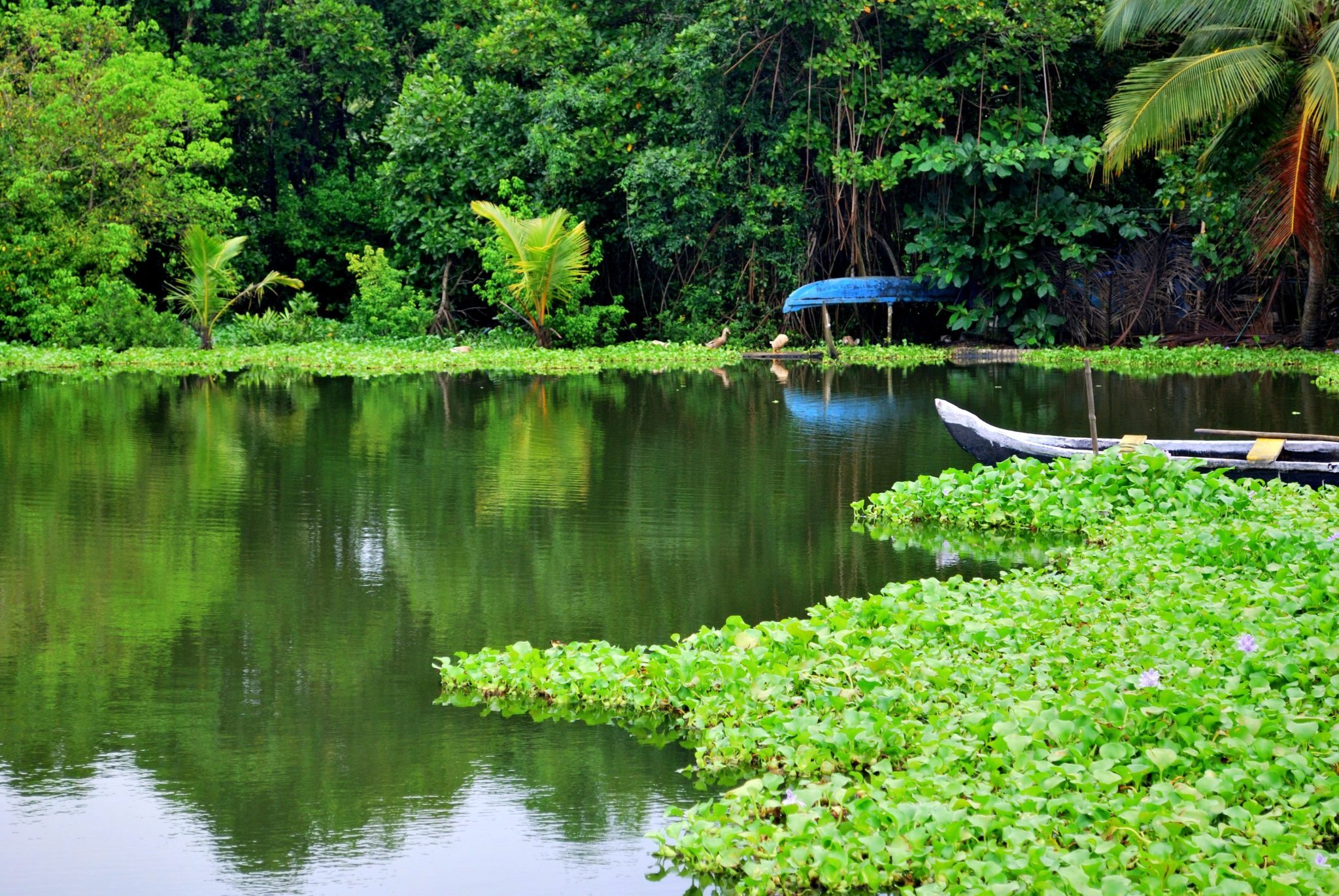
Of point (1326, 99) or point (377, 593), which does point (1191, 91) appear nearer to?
point (1326, 99)

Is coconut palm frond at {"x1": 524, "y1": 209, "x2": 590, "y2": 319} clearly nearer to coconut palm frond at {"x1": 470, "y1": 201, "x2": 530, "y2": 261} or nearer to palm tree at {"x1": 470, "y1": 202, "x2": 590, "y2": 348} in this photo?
palm tree at {"x1": 470, "y1": 202, "x2": 590, "y2": 348}

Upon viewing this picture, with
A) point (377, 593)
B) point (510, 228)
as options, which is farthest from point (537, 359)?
point (377, 593)

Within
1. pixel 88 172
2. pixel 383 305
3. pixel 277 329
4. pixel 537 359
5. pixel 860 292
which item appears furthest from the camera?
pixel 383 305

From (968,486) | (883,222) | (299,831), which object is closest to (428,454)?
(968,486)

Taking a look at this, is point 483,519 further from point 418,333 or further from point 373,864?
point 418,333

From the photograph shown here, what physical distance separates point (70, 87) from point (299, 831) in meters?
21.9

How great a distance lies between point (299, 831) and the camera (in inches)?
172

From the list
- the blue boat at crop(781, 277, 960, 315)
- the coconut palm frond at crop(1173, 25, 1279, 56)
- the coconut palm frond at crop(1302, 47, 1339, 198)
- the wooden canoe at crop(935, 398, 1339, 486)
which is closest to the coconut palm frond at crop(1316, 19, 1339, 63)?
the coconut palm frond at crop(1302, 47, 1339, 198)

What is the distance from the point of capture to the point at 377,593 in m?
7.30

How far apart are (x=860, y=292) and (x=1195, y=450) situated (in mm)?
14006

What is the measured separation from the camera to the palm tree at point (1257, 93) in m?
17.2

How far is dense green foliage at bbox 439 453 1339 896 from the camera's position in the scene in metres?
3.75

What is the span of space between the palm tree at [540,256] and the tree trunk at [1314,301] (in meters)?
10.6

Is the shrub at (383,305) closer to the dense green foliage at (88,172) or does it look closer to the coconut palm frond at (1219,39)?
the dense green foliage at (88,172)
